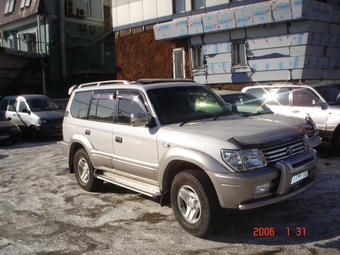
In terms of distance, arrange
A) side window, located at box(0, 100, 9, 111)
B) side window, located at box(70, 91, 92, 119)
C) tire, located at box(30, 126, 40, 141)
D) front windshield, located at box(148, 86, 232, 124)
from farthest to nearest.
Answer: side window, located at box(0, 100, 9, 111), tire, located at box(30, 126, 40, 141), side window, located at box(70, 91, 92, 119), front windshield, located at box(148, 86, 232, 124)

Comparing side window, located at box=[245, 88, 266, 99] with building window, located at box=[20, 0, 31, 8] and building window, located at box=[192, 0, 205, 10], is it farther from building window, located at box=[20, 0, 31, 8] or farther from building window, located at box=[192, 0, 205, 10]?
building window, located at box=[20, 0, 31, 8]

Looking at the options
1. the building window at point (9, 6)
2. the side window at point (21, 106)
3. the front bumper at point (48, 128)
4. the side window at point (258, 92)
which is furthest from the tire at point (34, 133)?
the building window at point (9, 6)

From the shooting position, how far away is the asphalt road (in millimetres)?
4160

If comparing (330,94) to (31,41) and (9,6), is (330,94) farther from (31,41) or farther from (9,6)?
(9,6)

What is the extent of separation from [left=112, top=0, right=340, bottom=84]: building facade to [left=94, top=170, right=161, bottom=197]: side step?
10.4 metres

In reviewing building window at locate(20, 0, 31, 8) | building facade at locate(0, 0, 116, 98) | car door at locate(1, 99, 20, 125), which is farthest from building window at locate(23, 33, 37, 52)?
car door at locate(1, 99, 20, 125)

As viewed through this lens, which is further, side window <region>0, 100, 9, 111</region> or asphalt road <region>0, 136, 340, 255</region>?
side window <region>0, 100, 9, 111</region>

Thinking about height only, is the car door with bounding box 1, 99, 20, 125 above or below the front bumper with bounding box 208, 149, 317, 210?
above

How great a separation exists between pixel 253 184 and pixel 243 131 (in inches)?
28.5

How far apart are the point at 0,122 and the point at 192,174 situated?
11813 millimetres

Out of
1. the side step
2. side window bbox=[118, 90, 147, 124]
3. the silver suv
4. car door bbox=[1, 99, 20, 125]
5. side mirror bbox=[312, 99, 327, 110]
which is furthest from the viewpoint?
car door bbox=[1, 99, 20, 125]

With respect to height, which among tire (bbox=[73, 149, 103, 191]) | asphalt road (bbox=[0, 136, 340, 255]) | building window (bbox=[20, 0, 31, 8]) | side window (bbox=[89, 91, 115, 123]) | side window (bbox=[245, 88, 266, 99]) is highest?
building window (bbox=[20, 0, 31, 8])

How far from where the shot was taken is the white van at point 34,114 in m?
14.4

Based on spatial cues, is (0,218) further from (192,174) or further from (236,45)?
(236,45)
